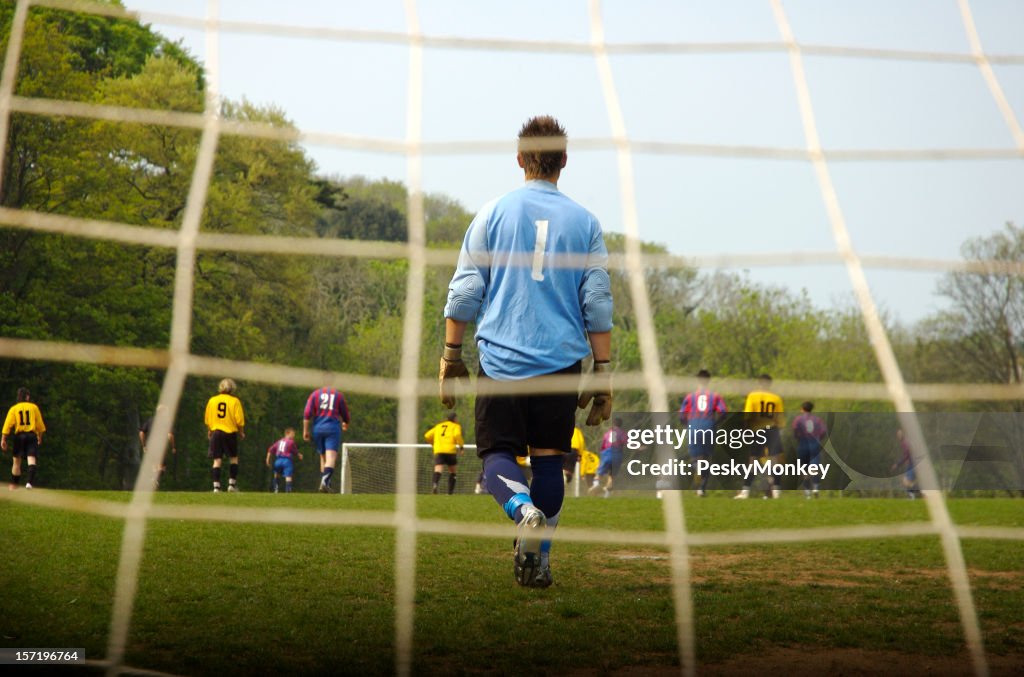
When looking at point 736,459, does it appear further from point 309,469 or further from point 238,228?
point 309,469

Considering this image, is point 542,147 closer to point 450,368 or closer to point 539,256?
point 539,256

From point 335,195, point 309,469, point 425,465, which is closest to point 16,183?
point 425,465

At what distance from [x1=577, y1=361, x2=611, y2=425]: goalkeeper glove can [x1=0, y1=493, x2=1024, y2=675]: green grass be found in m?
0.76

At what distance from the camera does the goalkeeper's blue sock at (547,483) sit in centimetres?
467

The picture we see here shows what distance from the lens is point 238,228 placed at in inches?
789

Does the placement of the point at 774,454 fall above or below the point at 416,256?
below

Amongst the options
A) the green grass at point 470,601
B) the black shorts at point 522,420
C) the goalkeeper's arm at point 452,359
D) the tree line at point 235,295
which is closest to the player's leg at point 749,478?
the tree line at point 235,295

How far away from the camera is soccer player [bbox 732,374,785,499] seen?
14.7 metres

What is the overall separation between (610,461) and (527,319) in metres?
15.0

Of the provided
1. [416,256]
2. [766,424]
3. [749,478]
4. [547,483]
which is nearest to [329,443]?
[766,424]

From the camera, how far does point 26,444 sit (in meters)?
14.1

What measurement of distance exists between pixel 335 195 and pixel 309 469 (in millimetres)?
8306

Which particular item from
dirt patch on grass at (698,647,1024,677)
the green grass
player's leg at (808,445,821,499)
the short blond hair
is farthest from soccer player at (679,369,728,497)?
dirt patch on grass at (698,647,1024,677)

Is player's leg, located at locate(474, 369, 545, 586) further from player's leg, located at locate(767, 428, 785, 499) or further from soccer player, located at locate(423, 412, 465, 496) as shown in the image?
soccer player, located at locate(423, 412, 465, 496)
